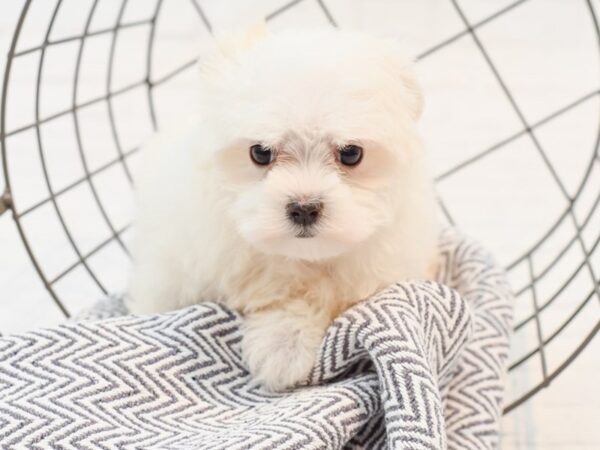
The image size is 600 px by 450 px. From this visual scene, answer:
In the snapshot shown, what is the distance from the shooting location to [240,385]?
3.31ft

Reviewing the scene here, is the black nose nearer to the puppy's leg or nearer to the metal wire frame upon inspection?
the puppy's leg

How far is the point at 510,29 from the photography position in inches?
94.3

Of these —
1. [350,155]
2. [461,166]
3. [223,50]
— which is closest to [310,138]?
[350,155]

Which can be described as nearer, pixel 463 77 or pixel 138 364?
pixel 138 364

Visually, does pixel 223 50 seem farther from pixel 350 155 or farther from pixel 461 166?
pixel 461 166

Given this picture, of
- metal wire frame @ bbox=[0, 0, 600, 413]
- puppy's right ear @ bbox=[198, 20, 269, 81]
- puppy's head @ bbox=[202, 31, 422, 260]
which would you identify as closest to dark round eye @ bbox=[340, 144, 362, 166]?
puppy's head @ bbox=[202, 31, 422, 260]

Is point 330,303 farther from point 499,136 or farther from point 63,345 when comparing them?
point 499,136

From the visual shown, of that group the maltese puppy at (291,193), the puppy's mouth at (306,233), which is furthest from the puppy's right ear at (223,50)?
the puppy's mouth at (306,233)

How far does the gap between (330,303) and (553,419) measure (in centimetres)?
47

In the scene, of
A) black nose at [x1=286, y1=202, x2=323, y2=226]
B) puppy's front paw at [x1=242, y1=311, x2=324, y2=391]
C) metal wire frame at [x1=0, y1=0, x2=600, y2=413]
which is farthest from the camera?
metal wire frame at [x1=0, y1=0, x2=600, y2=413]

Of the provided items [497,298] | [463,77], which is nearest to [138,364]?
[497,298]

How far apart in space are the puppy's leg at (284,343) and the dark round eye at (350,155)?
0.22m

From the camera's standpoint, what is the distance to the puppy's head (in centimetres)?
85

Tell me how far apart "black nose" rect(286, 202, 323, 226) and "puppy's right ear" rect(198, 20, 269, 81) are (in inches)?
8.3
